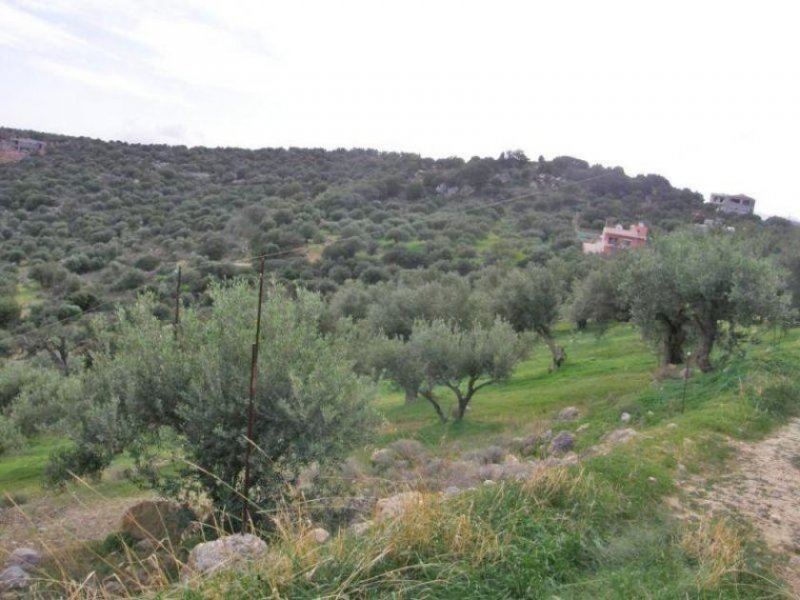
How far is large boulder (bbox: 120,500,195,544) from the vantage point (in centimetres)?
1082

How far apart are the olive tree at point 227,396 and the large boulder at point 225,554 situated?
455cm

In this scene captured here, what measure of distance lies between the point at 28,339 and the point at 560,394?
100ft

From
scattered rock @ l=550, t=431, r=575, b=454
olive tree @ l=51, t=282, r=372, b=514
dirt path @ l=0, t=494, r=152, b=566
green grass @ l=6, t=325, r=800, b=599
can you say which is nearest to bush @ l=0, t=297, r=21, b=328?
dirt path @ l=0, t=494, r=152, b=566

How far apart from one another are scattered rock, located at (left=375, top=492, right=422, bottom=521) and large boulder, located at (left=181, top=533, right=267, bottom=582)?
107 centimetres

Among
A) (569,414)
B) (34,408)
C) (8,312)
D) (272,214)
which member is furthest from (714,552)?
(272,214)

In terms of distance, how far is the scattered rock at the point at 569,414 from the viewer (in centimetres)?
2088

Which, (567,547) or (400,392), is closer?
(567,547)

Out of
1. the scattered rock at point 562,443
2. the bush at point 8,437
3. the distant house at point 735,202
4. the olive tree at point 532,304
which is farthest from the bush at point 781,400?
the distant house at point 735,202

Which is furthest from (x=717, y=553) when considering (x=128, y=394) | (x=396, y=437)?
(x=396, y=437)

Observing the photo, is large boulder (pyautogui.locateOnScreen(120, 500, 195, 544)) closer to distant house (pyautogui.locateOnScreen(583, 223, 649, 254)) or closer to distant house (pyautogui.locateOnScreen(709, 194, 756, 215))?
distant house (pyautogui.locateOnScreen(583, 223, 649, 254))

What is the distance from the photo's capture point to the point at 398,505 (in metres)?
5.69

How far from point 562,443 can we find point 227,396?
29.5ft

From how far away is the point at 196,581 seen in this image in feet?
14.3

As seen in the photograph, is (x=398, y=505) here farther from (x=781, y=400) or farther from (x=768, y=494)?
(x=781, y=400)
